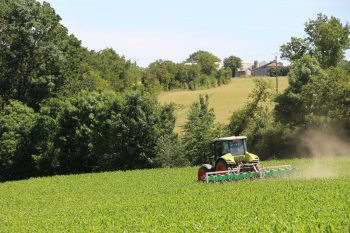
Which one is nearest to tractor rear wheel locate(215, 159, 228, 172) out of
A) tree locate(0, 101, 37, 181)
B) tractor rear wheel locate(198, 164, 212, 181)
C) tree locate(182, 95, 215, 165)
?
tractor rear wheel locate(198, 164, 212, 181)

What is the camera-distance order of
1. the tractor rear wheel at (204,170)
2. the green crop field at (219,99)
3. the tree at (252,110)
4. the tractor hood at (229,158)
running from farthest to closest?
the green crop field at (219,99) → the tree at (252,110) → the tractor rear wheel at (204,170) → the tractor hood at (229,158)

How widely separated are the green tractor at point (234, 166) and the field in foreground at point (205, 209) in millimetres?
843

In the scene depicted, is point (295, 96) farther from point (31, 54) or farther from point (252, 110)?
point (31, 54)

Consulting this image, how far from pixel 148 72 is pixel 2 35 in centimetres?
7063

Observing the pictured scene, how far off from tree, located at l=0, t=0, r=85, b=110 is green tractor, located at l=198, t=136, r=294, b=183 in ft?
110

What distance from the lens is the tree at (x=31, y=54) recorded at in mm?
55438

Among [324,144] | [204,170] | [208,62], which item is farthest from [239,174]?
[208,62]

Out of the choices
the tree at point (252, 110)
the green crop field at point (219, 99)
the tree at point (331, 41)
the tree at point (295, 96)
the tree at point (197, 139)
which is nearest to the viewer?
the tree at point (295, 96)

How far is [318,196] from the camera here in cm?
1758

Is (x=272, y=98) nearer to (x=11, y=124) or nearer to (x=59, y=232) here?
(x=11, y=124)

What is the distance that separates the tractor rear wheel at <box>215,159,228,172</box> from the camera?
25625 millimetres

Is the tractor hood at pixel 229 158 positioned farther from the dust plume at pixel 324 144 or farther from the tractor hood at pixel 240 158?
the dust plume at pixel 324 144

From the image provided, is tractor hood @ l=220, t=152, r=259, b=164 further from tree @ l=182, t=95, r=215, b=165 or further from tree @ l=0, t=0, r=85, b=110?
tree @ l=0, t=0, r=85, b=110

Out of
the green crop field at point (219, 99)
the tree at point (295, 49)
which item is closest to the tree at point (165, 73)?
the green crop field at point (219, 99)
